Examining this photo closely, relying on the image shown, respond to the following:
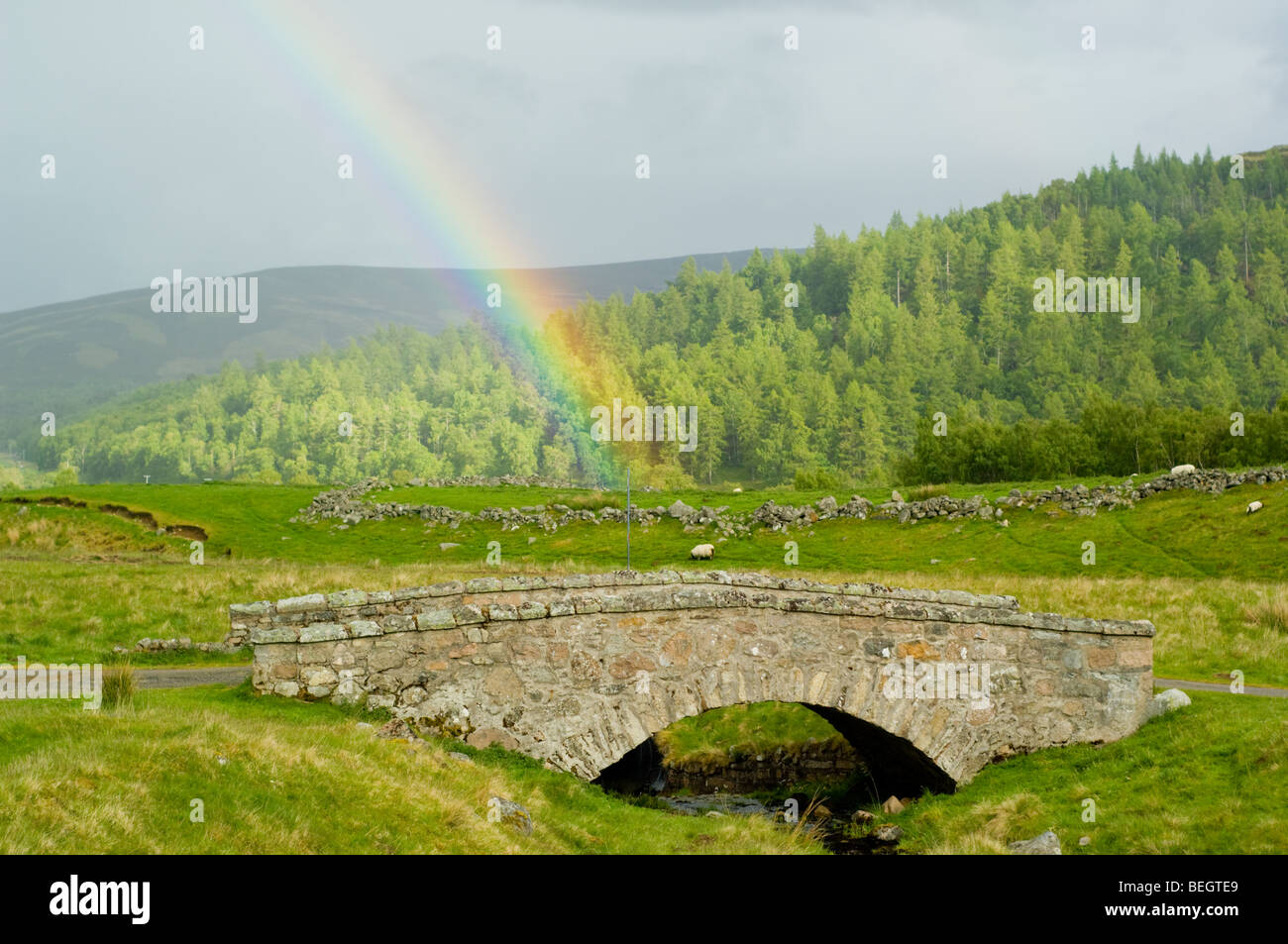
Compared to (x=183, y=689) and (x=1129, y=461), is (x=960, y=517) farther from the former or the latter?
(x=183, y=689)

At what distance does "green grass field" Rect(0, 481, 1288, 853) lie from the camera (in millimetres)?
11125

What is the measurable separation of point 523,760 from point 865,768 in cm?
1035

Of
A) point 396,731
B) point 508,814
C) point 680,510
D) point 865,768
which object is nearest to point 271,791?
point 508,814

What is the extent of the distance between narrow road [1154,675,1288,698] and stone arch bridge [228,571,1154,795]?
3.45m

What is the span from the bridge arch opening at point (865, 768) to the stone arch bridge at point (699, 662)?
124mm

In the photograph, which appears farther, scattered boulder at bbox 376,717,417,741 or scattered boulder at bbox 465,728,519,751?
scattered boulder at bbox 465,728,519,751

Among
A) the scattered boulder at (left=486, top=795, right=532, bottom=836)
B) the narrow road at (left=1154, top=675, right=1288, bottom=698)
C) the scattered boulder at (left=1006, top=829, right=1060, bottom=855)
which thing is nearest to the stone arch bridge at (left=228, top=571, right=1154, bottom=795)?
the scattered boulder at (left=486, top=795, right=532, bottom=836)

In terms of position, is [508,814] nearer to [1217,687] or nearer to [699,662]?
[699,662]

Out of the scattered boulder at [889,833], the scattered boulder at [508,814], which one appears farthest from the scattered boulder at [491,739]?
the scattered boulder at [889,833]

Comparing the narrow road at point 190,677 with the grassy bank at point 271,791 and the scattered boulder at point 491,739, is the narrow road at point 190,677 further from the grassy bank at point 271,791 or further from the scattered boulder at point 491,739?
the scattered boulder at point 491,739

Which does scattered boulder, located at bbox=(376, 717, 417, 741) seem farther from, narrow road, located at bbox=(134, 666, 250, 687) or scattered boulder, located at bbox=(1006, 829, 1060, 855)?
scattered boulder, located at bbox=(1006, 829, 1060, 855)

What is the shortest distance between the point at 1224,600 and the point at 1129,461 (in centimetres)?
5345
